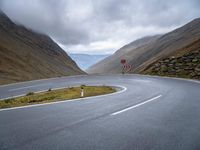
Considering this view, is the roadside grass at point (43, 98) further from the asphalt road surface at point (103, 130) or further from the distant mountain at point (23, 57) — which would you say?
the distant mountain at point (23, 57)

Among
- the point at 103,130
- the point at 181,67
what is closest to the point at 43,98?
the point at 103,130

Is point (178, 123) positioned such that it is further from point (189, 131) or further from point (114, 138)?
point (114, 138)

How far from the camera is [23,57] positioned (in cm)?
7300

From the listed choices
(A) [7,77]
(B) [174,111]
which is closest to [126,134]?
(B) [174,111]

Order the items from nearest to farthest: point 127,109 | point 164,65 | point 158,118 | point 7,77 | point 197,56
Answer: point 158,118 → point 127,109 → point 197,56 → point 164,65 → point 7,77

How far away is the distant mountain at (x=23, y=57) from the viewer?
61.4m

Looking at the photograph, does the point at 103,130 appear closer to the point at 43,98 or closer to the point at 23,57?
the point at 43,98

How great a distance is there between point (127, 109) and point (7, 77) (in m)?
46.6

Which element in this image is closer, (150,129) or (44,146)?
(44,146)

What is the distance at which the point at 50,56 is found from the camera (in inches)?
3561

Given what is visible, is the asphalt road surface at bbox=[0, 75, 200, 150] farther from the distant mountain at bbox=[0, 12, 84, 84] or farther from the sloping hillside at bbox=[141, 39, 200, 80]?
the distant mountain at bbox=[0, 12, 84, 84]

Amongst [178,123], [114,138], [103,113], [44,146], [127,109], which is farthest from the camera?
[127,109]

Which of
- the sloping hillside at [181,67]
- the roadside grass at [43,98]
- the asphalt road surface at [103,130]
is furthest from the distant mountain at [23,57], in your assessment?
the asphalt road surface at [103,130]

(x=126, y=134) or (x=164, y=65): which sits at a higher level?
(x=164, y=65)
